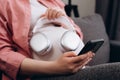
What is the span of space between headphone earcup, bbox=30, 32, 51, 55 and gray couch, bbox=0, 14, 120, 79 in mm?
540

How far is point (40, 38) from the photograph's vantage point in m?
1.15

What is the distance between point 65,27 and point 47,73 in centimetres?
31

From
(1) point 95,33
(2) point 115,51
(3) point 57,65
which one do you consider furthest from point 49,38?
(2) point 115,51

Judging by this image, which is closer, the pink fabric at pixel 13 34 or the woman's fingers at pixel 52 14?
the pink fabric at pixel 13 34

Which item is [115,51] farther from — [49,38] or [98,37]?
[49,38]

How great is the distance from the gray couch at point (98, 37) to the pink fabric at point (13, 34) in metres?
0.54

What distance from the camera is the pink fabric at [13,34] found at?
112 cm

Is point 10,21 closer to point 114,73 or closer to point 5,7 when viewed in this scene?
point 5,7

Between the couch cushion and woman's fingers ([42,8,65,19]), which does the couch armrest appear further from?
woman's fingers ([42,8,65,19])

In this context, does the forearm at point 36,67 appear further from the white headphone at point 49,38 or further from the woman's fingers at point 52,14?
the woman's fingers at point 52,14

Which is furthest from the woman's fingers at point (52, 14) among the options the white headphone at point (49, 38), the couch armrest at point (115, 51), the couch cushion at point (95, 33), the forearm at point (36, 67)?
the couch armrest at point (115, 51)

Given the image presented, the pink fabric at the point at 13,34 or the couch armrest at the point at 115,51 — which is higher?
the pink fabric at the point at 13,34

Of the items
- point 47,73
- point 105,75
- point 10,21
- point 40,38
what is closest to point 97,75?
point 105,75

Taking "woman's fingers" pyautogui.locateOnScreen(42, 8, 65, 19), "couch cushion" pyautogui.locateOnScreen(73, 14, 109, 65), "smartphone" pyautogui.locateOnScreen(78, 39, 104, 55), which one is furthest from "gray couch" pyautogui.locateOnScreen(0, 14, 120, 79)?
"smartphone" pyautogui.locateOnScreen(78, 39, 104, 55)
